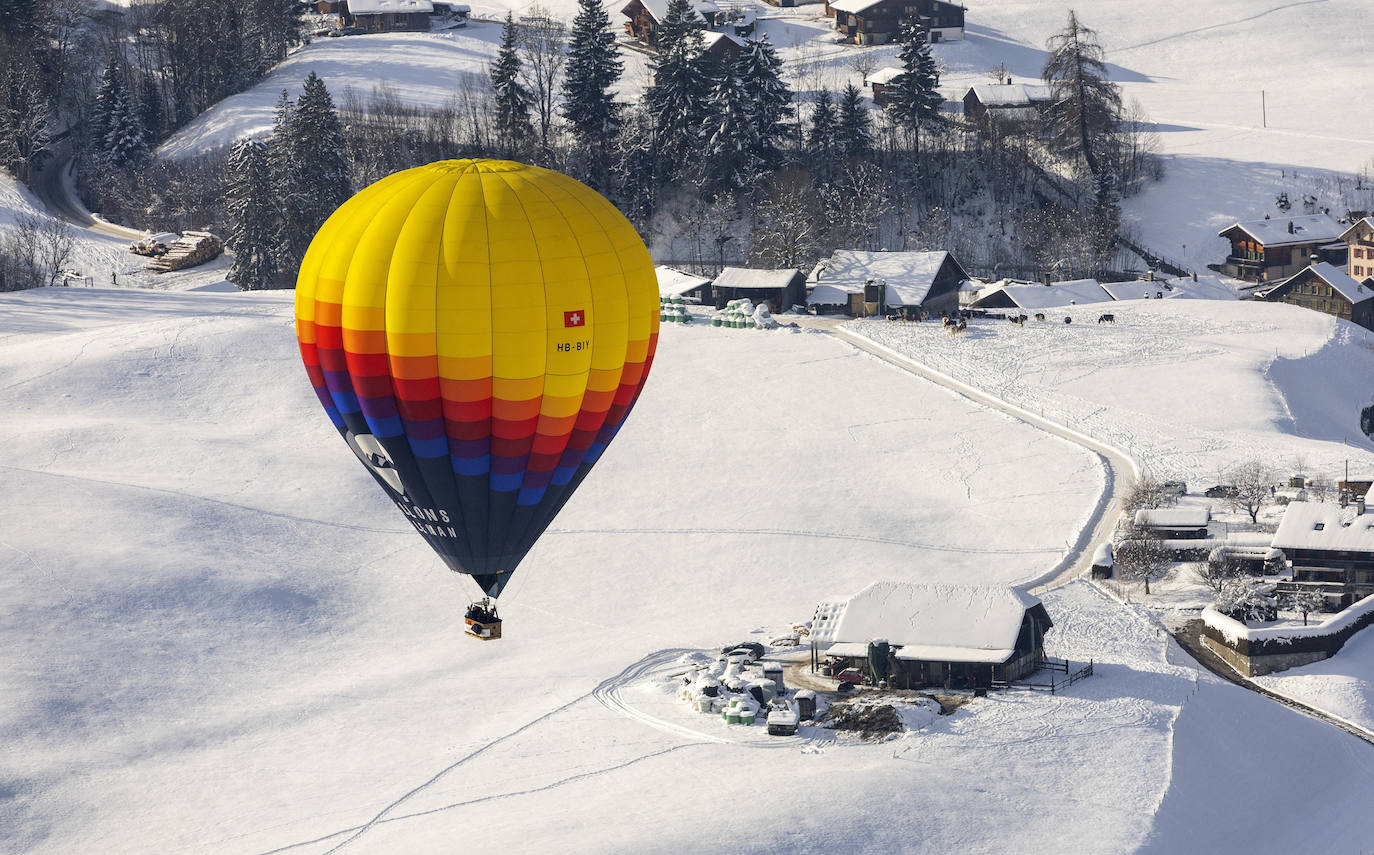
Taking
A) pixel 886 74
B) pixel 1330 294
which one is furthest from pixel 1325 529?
pixel 886 74

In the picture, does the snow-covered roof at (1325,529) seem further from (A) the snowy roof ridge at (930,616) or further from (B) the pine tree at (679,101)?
(B) the pine tree at (679,101)

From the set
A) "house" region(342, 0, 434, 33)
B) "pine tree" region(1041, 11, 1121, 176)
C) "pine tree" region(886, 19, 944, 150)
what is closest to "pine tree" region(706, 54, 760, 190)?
"pine tree" region(886, 19, 944, 150)

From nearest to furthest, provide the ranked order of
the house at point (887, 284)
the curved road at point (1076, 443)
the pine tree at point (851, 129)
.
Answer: the curved road at point (1076, 443) → the house at point (887, 284) → the pine tree at point (851, 129)

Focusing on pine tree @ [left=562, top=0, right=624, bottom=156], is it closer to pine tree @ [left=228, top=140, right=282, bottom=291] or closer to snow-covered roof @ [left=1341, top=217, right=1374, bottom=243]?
pine tree @ [left=228, top=140, right=282, bottom=291]

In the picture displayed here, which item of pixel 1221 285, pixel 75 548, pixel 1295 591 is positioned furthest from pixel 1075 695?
pixel 1221 285

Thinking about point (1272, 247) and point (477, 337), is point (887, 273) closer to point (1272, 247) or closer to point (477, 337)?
point (1272, 247)

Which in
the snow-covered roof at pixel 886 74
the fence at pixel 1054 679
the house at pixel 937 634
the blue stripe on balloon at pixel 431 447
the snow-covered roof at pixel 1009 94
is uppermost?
the snow-covered roof at pixel 886 74

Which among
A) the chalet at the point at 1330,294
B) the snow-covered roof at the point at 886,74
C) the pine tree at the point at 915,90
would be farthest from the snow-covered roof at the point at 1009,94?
the chalet at the point at 1330,294
